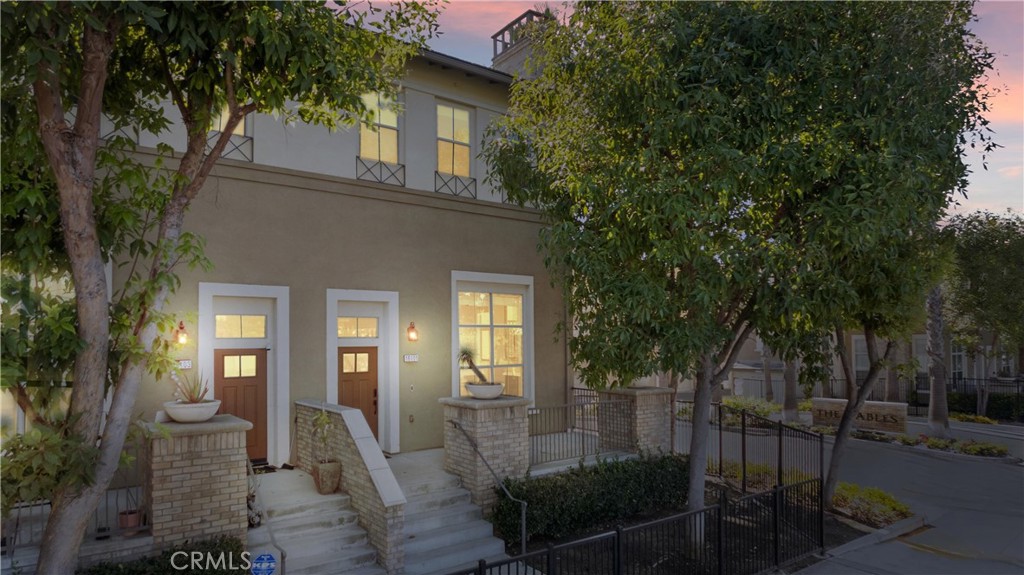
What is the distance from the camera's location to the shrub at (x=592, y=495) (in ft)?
30.3

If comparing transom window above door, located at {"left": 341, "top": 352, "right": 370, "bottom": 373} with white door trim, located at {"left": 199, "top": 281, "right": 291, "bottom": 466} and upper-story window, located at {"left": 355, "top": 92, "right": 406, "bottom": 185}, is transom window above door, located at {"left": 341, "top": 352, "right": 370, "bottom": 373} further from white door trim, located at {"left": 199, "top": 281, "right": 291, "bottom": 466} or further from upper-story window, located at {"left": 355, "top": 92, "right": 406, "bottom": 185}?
upper-story window, located at {"left": 355, "top": 92, "right": 406, "bottom": 185}

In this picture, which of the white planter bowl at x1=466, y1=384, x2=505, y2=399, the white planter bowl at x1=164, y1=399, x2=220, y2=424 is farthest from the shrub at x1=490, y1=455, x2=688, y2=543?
the white planter bowl at x1=164, y1=399, x2=220, y2=424

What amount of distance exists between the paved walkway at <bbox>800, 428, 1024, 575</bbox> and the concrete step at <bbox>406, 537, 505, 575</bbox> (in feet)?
14.4

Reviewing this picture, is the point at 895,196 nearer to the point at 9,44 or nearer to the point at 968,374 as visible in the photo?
the point at 9,44

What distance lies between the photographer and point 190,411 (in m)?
7.41

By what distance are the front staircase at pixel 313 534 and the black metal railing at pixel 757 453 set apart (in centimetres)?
694

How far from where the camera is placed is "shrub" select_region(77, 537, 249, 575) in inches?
251

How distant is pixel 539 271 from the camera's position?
14.3 m

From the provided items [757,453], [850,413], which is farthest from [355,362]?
[757,453]

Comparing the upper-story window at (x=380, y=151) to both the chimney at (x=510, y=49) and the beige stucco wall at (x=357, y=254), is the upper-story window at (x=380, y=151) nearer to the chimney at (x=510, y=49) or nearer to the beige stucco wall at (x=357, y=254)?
the beige stucco wall at (x=357, y=254)

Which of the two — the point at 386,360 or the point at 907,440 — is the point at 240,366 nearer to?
the point at 386,360

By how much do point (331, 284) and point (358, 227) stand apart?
1173 millimetres

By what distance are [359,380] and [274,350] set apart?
5.62ft

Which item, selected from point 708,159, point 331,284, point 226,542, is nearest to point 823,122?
point 708,159
